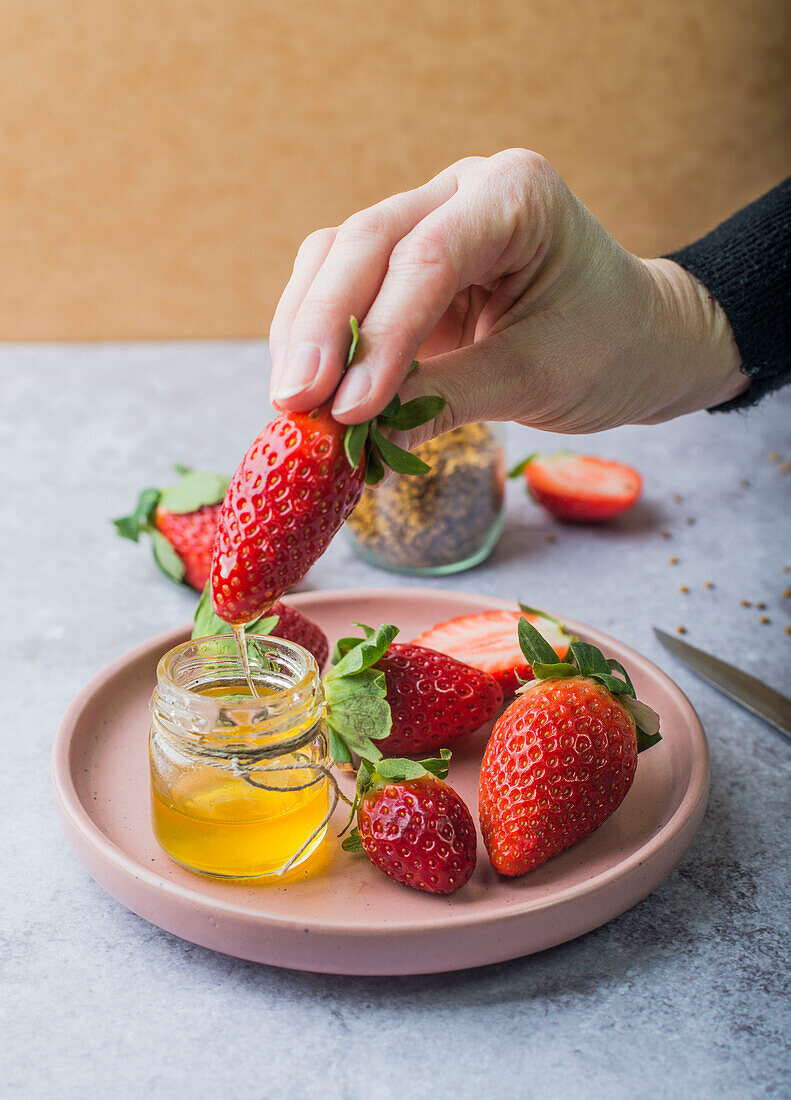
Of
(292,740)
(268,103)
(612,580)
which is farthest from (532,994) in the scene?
(268,103)

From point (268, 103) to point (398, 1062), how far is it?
101 inches

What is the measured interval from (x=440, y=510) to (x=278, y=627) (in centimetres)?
44

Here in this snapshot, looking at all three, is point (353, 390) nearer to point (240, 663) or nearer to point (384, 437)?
point (384, 437)

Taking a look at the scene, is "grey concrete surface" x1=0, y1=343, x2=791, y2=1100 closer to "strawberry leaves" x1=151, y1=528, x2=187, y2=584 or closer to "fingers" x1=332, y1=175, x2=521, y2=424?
"strawberry leaves" x1=151, y1=528, x2=187, y2=584

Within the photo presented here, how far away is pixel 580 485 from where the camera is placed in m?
1.51

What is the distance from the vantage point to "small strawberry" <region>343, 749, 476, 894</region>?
0.73 meters

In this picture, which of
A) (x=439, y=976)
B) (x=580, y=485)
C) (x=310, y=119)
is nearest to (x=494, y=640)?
(x=439, y=976)

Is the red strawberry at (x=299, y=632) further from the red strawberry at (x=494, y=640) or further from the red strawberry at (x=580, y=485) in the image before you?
the red strawberry at (x=580, y=485)

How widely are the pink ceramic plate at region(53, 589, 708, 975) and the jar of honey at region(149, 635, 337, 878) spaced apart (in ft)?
0.06

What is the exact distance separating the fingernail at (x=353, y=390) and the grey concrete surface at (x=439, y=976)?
393mm

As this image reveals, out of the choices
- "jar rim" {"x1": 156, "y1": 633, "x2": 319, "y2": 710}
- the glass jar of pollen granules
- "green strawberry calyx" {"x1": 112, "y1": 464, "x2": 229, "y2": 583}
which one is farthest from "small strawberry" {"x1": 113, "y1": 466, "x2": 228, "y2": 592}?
"jar rim" {"x1": 156, "y1": 633, "x2": 319, "y2": 710}

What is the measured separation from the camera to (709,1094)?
2.07ft

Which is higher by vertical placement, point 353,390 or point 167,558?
point 353,390

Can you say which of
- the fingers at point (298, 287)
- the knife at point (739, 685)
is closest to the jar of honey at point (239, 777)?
the fingers at point (298, 287)
